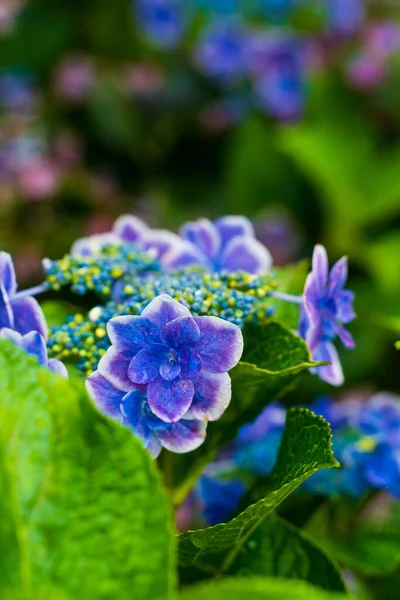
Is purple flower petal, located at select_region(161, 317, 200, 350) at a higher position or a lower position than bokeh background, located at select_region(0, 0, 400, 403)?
lower

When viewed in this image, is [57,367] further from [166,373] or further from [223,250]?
[223,250]

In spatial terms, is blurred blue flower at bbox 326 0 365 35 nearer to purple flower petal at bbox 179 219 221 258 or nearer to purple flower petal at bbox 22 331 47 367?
purple flower petal at bbox 179 219 221 258

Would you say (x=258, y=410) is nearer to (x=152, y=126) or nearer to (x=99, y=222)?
(x=99, y=222)

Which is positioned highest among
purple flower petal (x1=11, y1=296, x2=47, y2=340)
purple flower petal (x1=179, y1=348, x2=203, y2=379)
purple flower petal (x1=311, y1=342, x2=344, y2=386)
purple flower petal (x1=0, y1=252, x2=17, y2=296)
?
purple flower petal (x1=0, y1=252, x2=17, y2=296)

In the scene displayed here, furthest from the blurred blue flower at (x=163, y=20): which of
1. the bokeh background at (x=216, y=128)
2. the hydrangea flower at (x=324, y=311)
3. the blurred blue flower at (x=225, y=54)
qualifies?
the hydrangea flower at (x=324, y=311)

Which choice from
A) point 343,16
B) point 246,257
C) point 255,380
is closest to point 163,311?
point 255,380

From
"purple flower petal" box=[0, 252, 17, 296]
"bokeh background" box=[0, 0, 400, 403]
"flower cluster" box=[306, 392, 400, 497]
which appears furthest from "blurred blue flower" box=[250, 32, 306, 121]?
"purple flower petal" box=[0, 252, 17, 296]

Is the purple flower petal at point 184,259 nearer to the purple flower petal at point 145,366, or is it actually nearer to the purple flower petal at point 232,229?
the purple flower petal at point 232,229
